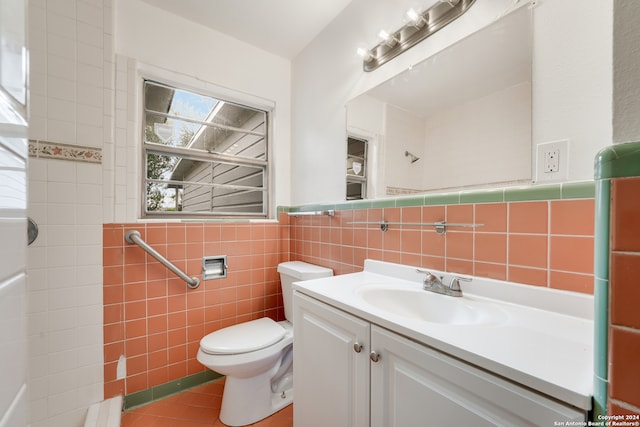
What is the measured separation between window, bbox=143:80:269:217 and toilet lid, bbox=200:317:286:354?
836 mm

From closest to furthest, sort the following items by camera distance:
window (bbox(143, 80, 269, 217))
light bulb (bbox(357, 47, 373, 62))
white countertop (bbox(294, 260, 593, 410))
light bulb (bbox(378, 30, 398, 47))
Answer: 1. white countertop (bbox(294, 260, 593, 410))
2. light bulb (bbox(378, 30, 398, 47))
3. light bulb (bbox(357, 47, 373, 62))
4. window (bbox(143, 80, 269, 217))

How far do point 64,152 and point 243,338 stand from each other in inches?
54.2

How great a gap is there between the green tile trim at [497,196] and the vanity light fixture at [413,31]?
76 cm

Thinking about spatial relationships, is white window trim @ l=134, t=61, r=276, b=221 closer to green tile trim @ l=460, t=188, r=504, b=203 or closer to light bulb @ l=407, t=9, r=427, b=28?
light bulb @ l=407, t=9, r=427, b=28

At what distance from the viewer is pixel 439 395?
0.65 metres

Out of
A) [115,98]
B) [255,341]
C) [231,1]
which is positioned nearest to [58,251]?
[115,98]

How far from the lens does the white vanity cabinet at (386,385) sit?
0.54 m

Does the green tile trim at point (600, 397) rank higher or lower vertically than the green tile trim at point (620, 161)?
lower

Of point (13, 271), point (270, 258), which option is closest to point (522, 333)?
point (13, 271)

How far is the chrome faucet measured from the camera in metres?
1.01

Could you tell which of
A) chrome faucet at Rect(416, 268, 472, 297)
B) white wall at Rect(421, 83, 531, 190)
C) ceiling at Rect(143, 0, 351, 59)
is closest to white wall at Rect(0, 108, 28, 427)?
chrome faucet at Rect(416, 268, 472, 297)

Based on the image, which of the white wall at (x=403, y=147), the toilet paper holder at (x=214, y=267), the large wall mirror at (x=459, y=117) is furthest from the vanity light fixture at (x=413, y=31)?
the toilet paper holder at (x=214, y=267)

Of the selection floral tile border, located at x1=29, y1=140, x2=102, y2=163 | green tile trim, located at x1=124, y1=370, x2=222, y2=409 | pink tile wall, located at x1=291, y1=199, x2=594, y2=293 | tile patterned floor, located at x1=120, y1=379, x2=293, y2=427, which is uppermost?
floral tile border, located at x1=29, y1=140, x2=102, y2=163

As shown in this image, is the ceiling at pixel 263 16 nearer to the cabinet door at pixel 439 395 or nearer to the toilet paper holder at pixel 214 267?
the toilet paper holder at pixel 214 267
